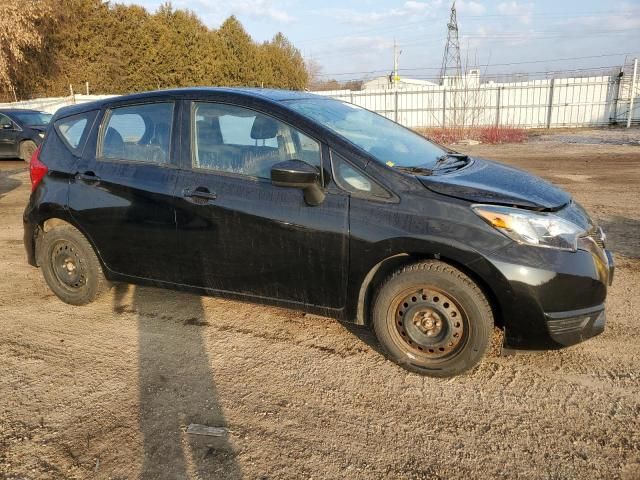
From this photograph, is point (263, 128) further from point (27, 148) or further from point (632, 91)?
point (632, 91)

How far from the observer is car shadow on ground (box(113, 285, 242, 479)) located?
2316 mm

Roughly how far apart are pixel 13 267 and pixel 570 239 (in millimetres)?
5418

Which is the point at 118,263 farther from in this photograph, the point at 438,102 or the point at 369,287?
the point at 438,102

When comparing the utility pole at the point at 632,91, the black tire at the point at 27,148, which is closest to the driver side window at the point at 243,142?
the black tire at the point at 27,148

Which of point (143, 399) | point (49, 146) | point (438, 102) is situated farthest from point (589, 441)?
point (438, 102)

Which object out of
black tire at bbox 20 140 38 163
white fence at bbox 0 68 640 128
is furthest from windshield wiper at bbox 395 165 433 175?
white fence at bbox 0 68 640 128

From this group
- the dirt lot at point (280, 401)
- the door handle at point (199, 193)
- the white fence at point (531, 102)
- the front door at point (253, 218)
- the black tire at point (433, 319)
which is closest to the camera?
the dirt lot at point (280, 401)

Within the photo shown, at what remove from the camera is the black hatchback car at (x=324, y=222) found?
278 cm

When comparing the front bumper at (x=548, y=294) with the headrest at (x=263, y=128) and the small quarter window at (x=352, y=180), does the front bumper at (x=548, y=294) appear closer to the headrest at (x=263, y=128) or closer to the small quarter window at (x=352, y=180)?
the small quarter window at (x=352, y=180)

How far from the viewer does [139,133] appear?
376 cm

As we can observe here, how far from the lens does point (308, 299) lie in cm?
324

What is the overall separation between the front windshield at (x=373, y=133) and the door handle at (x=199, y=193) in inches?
32.6

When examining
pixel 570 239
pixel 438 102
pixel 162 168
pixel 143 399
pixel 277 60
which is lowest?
pixel 143 399

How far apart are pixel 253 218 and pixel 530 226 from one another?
171 centimetres
